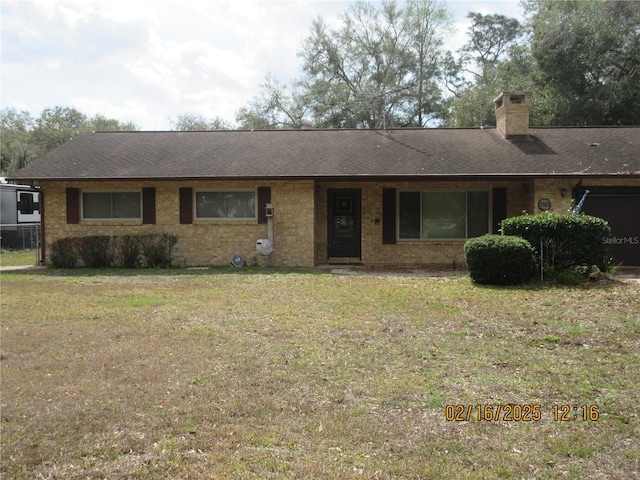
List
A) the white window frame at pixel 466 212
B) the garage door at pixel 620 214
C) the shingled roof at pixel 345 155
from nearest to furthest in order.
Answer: the garage door at pixel 620 214 < the shingled roof at pixel 345 155 < the white window frame at pixel 466 212

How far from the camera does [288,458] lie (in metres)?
3.56

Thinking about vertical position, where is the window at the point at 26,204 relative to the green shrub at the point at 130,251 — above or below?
above

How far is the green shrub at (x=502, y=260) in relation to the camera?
10461 mm

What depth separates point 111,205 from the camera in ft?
50.2

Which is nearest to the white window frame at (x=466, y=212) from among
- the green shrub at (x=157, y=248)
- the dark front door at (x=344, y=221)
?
the dark front door at (x=344, y=221)

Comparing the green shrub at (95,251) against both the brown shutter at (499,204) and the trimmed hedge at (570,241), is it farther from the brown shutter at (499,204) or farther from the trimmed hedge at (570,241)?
the trimmed hedge at (570,241)

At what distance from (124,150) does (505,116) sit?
11501mm

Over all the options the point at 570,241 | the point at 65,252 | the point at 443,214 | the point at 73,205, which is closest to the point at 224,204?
the point at 73,205

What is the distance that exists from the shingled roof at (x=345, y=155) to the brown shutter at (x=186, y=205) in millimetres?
518

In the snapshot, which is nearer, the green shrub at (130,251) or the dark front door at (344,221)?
the green shrub at (130,251)

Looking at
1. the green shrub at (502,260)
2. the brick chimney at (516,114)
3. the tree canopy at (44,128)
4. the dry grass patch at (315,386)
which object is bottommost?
the dry grass patch at (315,386)

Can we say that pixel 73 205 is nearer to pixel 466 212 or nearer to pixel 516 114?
pixel 466 212

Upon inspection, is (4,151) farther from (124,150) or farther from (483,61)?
(483,61)

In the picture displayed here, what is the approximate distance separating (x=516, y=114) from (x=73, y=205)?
12.9m
